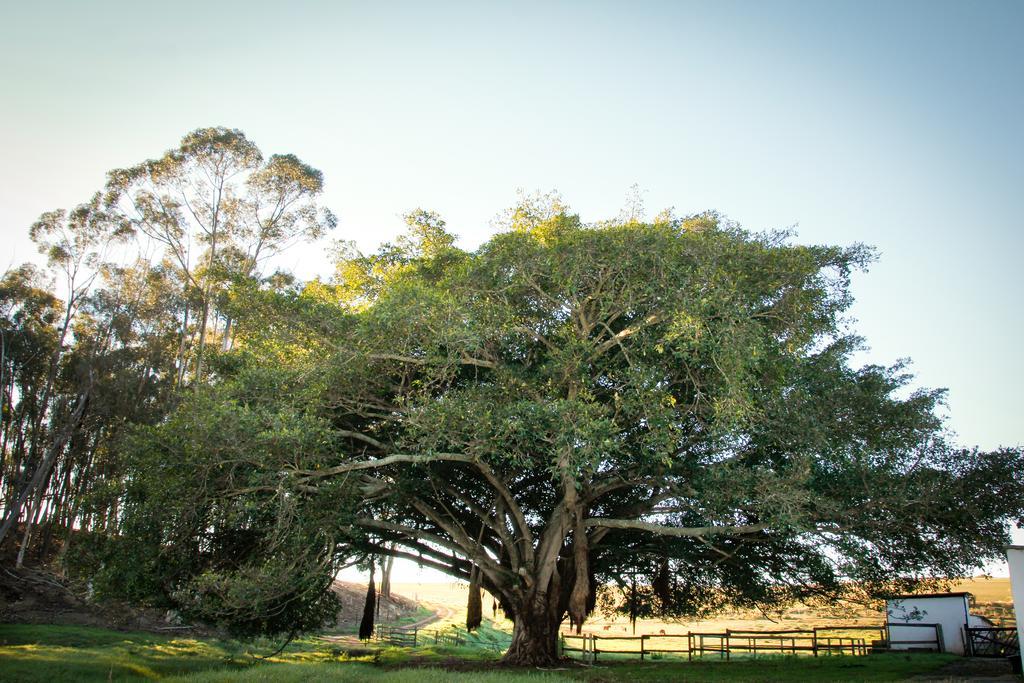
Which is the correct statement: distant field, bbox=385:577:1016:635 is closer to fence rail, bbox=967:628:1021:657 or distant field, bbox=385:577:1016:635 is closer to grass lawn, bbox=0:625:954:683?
fence rail, bbox=967:628:1021:657

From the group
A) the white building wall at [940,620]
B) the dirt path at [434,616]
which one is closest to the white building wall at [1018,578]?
the white building wall at [940,620]

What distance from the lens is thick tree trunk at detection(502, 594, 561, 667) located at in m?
18.0

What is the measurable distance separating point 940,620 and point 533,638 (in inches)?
565

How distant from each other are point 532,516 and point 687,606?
240 inches

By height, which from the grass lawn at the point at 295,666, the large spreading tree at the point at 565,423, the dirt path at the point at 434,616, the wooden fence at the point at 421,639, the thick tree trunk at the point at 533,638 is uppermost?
the large spreading tree at the point at 565,423

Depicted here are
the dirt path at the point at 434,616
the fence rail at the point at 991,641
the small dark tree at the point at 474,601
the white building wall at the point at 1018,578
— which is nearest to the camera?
the white building wall at the point at 1018,578

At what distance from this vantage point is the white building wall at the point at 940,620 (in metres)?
21.6

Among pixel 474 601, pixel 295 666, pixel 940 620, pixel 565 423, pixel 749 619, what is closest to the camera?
pixel 565 423

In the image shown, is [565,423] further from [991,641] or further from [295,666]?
[991,641]

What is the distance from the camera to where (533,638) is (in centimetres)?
1808

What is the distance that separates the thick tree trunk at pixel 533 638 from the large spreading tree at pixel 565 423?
0.06 m

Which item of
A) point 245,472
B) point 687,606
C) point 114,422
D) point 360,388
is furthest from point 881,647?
point 114,422

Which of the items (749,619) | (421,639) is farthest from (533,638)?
(749,619)

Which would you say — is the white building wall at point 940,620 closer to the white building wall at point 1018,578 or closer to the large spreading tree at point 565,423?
the large spreading tree at point 565,423
